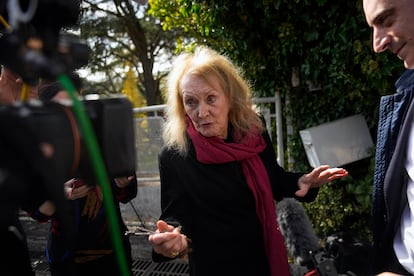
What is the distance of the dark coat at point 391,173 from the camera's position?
4.15 feet

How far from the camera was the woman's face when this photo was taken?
171 centimetres

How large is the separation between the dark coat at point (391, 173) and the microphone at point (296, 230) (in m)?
0.37

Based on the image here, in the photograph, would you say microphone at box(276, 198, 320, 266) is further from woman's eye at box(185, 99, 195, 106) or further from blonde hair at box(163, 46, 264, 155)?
woman's eye at box(185, 99, 195, 106)

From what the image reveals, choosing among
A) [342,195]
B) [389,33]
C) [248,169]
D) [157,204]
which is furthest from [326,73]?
[157,204]

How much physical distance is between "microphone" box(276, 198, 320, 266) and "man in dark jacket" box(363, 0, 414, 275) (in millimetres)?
368

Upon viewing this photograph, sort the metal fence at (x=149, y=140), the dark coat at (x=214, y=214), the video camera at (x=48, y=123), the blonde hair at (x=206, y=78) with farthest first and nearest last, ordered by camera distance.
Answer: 1. the metal fence at (x=149, y=140)
2. the blonde hair at (x=206, y=78)
3. the dark coat at (x=214, y=214)
4. the video camera at (x=48, y=123)

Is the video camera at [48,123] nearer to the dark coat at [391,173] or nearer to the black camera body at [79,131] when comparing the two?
the black camera body at [79,131]

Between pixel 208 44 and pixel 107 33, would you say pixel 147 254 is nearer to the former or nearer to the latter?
pixel 208 44

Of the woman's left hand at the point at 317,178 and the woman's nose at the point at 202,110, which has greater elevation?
the woman's nose at the point at 202,110

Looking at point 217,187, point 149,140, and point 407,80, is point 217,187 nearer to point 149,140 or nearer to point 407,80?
point 407,80

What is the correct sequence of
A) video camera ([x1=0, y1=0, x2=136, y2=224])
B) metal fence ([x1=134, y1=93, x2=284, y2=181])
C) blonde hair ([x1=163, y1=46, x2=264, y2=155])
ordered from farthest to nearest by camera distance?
metal fence ([x1=134, y1=93, x2=284, y2=181]) → blonde hair ([x1=163, y1=46, x2=264, y2=155]) → video camera ([x1=0, y1=0, x2=136, y2=224])

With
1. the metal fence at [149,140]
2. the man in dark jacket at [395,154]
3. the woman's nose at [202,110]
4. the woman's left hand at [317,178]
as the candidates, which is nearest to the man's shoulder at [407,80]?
the man in dark jacket at [395,154]

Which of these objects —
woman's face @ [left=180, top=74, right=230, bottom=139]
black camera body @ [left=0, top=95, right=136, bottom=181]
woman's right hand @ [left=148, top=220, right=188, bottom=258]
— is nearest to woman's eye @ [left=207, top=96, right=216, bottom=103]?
woman's face @ [left=180, top=74, right=230, bottom=139]

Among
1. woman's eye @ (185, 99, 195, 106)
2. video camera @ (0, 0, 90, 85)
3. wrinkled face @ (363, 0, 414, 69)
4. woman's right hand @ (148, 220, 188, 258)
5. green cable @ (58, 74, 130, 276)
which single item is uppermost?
wrinkled face @ (363, 0, 414, 69)
